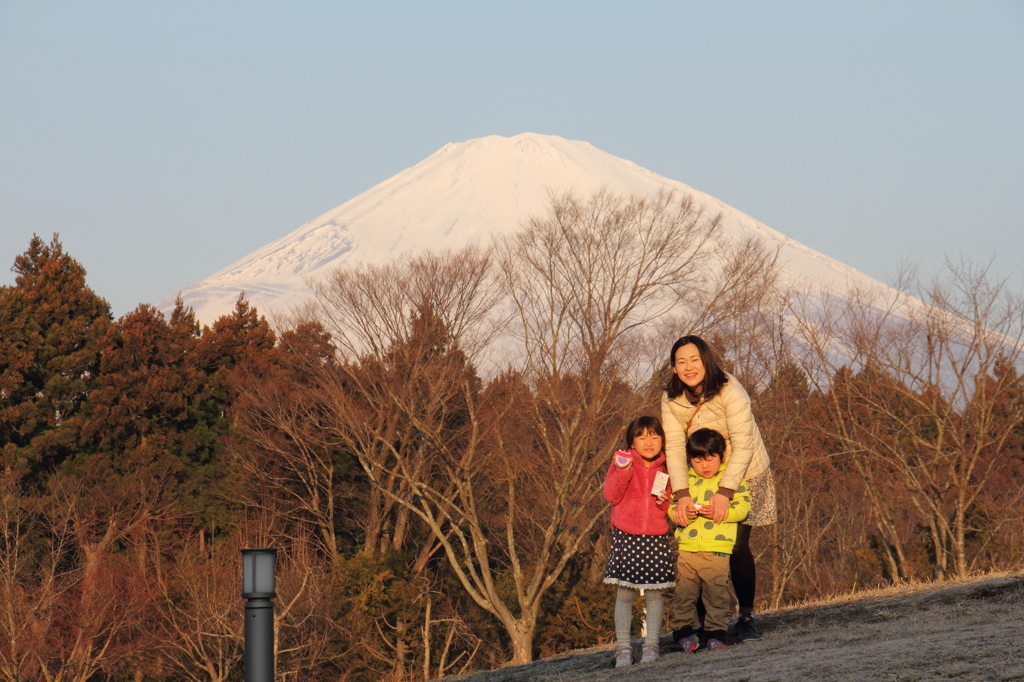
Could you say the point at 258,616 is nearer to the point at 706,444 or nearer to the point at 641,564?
the point at 641,564

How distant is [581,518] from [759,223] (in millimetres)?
108301

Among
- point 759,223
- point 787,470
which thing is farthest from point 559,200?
point 759,223

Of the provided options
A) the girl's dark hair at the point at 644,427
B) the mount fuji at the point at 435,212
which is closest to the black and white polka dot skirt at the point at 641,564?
the girl's dark hair at the point at 644,427

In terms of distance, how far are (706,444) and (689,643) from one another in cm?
101

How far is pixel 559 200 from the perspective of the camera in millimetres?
23828

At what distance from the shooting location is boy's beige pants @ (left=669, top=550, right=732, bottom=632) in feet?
17.2

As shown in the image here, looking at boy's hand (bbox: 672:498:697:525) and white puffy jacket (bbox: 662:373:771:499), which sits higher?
white puffy jacket (bbox: 662:373:771:499)

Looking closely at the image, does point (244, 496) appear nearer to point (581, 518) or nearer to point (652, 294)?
point (581, 518)

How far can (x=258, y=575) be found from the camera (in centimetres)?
570

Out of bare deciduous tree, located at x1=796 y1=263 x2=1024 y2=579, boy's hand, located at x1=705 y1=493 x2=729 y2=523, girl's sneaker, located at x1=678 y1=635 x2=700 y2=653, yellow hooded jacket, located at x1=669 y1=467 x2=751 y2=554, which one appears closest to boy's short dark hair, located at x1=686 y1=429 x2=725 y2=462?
yellow hooded jacket, located at x1=669 y1=467 x2=751 y2=554

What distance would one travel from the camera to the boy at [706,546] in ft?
17.2

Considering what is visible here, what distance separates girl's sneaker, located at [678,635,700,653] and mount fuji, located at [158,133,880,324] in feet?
383

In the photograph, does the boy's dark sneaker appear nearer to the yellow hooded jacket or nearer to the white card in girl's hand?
the yellow hooded jacket

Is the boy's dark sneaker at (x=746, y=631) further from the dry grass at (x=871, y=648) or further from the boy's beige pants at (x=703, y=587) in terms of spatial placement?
the boy's beige pants at (x=703, y=587)
